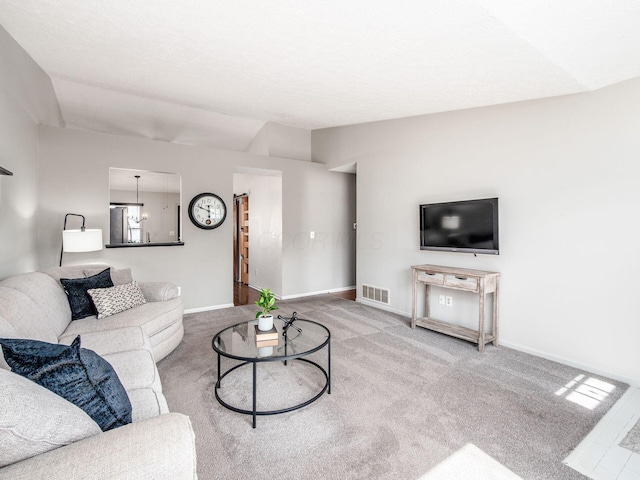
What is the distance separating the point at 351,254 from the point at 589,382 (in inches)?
156

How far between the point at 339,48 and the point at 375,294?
3.28 m

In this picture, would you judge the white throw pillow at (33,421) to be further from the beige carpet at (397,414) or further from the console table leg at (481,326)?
the console table leg at (481,326)

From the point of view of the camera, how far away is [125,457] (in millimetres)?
886

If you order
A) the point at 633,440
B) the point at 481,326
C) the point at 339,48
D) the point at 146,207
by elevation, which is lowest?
the point at 633,440

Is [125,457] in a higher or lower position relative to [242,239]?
lower

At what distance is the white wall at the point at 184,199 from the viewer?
3.64 meters

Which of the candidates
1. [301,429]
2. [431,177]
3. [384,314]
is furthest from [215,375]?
[431,177]

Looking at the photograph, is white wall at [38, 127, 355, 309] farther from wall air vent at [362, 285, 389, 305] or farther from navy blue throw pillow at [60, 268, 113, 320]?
navy blue throw pillow at [60, 268, 113, 320]

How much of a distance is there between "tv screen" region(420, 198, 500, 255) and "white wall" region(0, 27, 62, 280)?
4.10 m

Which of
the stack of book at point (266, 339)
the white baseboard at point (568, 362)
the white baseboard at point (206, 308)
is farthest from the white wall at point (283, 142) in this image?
the white baseboard at point (568, 362)

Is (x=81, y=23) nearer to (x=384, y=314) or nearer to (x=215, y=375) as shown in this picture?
(x=215, y=375)

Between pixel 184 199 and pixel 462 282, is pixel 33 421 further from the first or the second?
pixel 184 199

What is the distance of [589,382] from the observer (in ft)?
8.14

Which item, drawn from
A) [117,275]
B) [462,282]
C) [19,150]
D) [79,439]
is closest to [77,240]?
[117,275]
